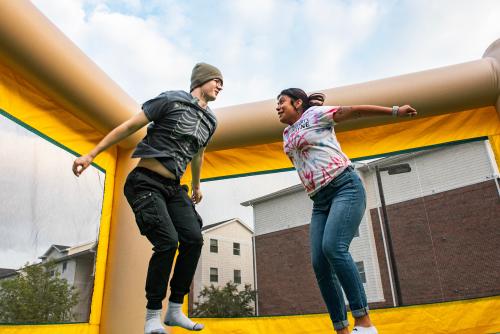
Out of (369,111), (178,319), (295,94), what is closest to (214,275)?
(178,319)

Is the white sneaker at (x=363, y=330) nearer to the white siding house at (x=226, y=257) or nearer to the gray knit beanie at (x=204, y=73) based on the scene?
the gray knit beanie at (x=204, y=73)

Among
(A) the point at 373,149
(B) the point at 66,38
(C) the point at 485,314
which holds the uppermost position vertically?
(B) the point at 66,38

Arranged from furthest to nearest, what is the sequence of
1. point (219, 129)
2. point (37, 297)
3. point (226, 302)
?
point (219, 129), point (226, 302), point (37, 297)

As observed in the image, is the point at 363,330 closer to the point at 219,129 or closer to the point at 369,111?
the point at 369,111

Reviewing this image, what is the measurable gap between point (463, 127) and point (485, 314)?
1669 millimetres

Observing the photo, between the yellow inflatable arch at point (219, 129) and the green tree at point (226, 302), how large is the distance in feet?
0.28

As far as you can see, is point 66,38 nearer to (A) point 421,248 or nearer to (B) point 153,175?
(B) point 153,175

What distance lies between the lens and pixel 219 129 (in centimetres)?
416

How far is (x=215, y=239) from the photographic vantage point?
4.29 m

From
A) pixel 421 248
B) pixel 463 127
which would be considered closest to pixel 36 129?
pixel 421 248

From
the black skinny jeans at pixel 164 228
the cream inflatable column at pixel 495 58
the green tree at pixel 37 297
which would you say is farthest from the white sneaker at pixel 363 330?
the cream inflatable column at pixel 495 58

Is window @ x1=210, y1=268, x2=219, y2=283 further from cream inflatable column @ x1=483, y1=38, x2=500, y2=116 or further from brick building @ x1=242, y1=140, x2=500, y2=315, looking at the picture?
cream inflatable column @ x1=483, y1=38, x2=500, y2=116

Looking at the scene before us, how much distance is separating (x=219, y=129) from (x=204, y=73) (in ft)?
5.66

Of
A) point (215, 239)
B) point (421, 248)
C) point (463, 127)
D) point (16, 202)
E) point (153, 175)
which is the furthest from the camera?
point (215, 239)
